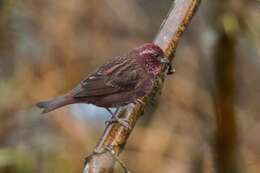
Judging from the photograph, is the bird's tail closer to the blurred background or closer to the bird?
the bird

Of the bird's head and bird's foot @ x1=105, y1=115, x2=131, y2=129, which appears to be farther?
the bird's head

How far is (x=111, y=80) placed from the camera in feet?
12.9

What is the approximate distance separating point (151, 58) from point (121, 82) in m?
0.33

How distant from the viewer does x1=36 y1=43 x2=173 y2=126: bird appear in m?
3.63

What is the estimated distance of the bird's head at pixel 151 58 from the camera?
140 inches

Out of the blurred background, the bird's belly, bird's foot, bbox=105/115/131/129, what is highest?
bird's foot, bbox=105/115/131/129

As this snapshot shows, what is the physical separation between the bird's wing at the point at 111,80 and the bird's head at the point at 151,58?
0.07m

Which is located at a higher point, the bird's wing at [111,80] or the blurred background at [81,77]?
the bird's wing at [111,80]

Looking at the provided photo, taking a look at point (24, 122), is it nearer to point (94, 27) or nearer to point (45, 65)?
point (45, 65)

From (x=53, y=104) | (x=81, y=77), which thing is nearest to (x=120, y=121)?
(x=53, y=104)

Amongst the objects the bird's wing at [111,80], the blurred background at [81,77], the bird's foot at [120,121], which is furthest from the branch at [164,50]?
the blurred background at [81,77]

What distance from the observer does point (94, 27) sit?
663cm

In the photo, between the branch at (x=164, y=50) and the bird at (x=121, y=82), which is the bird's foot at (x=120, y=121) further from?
the bird at (x=121, y=82)

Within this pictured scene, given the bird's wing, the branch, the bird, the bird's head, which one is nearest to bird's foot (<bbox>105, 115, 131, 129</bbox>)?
the branch
